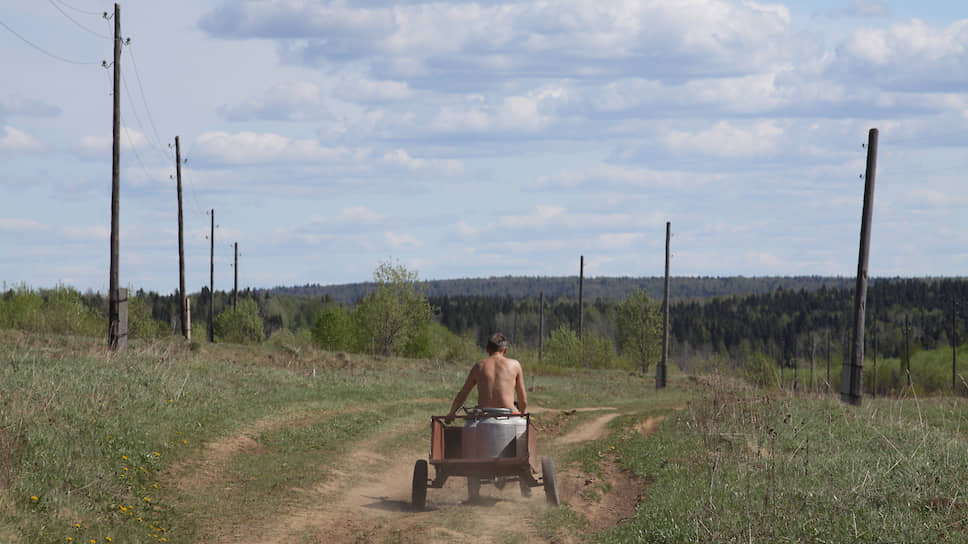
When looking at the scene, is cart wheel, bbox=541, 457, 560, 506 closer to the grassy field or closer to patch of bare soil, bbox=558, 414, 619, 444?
the grassy field

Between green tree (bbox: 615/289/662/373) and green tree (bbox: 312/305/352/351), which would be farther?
green tree (bbox: 312/305/352/351)

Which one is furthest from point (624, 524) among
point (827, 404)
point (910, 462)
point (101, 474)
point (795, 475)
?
point (827, 404)

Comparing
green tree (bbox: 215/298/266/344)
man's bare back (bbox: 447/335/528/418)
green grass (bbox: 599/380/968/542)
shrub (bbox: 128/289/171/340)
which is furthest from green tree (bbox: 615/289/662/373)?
man's bare back (bbox: 447/335/528/418)

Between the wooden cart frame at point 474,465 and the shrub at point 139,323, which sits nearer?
the wooden cart frame at point 474,465

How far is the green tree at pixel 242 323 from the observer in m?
94.1

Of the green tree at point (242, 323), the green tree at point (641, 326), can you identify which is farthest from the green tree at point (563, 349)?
the green tree at point (242, 323)

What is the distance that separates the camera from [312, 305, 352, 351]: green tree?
103 m

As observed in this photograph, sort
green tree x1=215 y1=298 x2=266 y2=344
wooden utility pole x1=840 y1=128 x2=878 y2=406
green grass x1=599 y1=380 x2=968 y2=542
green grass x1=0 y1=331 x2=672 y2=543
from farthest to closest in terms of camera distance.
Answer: green tree x1=215 y1=298 x2=266 y2=344 → wooden utility pole x1=840 y1=128 x2=878 y2=406 → green grass x1=0 y1=331 x2=672 y2=543 → green grass x1=599 y1=380 x2=968 y2=542

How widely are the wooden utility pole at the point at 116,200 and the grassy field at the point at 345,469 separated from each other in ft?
10.4

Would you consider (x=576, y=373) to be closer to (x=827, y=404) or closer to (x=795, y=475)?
(x=827, y=404)

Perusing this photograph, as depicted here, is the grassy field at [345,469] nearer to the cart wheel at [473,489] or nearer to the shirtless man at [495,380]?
the cart wheel at [473,489]

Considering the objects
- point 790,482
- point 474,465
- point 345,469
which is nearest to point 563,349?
point 345,469

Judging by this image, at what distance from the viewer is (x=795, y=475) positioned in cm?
1309

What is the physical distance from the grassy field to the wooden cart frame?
48 centimetres
